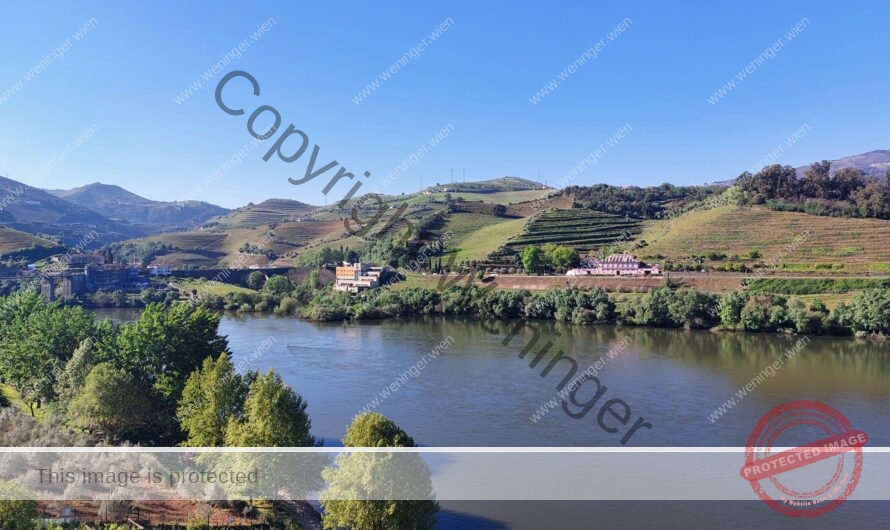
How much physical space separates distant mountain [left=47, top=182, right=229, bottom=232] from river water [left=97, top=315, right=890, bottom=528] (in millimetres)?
147563

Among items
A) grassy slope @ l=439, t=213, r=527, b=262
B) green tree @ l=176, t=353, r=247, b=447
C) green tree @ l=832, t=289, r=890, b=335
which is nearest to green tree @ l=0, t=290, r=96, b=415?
green tree @ l=176, t=353, r=247, b=447

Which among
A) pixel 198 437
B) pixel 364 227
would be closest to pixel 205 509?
pixel 198 437

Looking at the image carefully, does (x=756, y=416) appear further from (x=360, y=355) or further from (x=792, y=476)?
(x=360, y=355)

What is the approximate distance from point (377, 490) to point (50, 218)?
123 meters

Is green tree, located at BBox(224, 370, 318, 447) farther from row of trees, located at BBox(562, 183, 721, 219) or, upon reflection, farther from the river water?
row of trees, located at BBox(562, 183, 721, 219)

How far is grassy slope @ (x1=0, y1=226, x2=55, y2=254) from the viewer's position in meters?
54.0

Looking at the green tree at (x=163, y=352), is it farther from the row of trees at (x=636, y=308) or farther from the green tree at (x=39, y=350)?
the row of trees at (x=636, y=308)

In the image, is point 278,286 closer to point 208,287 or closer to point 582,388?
point 208,287

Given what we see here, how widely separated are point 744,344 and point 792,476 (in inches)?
619

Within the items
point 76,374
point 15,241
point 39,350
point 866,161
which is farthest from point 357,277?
point 866,161

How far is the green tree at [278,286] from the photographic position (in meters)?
41.9


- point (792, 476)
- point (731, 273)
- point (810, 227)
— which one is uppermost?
point (810, 227)

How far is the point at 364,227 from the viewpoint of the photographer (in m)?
59.9

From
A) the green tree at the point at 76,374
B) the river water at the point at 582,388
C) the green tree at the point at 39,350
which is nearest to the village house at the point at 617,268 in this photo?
the river water at the point at 582,388
